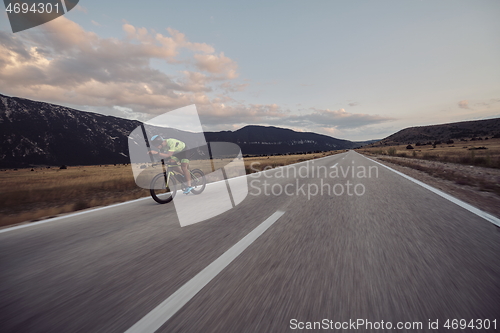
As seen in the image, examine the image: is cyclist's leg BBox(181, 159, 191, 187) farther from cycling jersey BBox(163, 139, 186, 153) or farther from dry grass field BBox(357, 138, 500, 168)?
dry grass field BBox(357, 138, 500, 168)

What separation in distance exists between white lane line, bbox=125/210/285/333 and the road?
45 millimetres

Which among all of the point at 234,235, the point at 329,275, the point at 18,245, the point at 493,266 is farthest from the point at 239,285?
the point at 18,245

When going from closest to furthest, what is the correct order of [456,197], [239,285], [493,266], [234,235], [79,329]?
[79,329]
[239,285]
[493,266]
[234,235]
[456,197]

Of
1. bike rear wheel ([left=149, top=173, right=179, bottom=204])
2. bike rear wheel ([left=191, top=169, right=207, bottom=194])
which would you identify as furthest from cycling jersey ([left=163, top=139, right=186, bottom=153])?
bike rear wheel ([left=191, top=169, right=207, bottom=194])

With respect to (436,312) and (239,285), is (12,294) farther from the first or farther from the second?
(436,312)

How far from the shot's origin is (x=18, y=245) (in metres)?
3.44

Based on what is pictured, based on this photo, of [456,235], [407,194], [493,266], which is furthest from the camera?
[407,194]

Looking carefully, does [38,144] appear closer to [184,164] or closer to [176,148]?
[184,164]

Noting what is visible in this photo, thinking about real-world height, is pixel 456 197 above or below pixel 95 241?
below

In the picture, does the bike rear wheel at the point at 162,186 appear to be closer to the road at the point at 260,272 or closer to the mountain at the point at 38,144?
the road at the point at 260,272

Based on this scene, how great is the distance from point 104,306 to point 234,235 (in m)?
1.77

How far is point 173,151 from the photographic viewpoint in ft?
20.5

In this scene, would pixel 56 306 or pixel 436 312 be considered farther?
pixel 56 306

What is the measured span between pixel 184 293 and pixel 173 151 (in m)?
4.83
